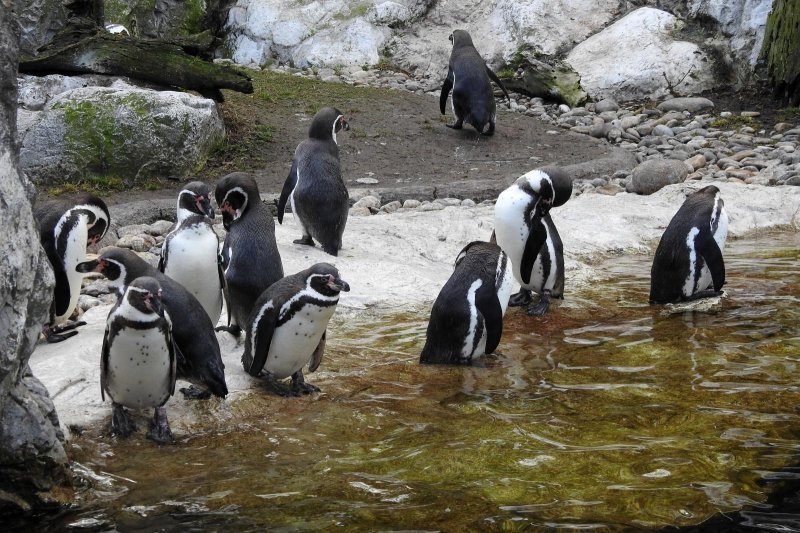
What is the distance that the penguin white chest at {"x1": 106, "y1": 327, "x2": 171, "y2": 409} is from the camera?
4.14 meters

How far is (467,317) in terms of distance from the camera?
5395mm

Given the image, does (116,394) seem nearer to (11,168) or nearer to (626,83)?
(11,168)

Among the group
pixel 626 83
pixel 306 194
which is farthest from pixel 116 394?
pixel 626 83

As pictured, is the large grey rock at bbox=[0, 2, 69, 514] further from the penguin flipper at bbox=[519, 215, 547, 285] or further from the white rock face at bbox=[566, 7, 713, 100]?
the white rock face at bbox=[566, 7, 713, 100]

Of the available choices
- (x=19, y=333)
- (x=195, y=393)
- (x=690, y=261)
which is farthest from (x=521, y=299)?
(x=19, y=333)

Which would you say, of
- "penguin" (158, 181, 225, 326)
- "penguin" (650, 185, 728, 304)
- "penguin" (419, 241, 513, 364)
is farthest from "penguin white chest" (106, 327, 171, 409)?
"penguin" (650, 185, 728, 304)

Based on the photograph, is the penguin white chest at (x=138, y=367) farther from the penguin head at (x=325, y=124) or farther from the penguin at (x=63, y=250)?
the penguin head at (x=325, y=124)

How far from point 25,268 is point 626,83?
1272 cm

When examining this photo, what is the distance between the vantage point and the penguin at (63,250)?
17.6 ft

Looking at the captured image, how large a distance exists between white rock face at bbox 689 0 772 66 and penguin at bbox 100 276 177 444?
12.1 metres

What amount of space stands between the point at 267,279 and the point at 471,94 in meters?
7.54

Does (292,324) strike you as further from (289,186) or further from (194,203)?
(289,186)

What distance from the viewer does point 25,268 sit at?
3143mm

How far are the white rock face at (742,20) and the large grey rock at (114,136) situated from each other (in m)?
8.26
